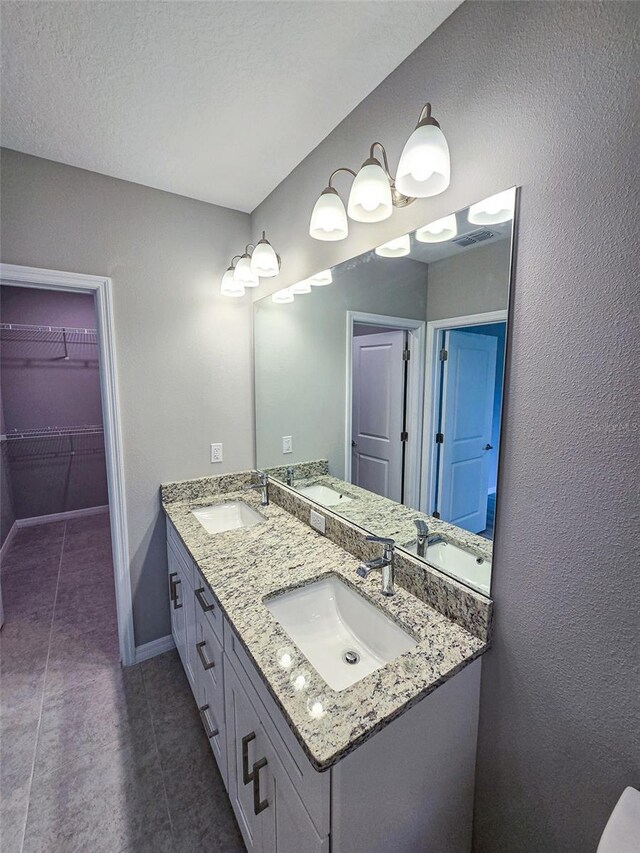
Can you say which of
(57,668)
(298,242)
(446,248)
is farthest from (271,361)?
(57,668)

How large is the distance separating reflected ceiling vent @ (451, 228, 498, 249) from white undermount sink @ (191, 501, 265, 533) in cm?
152

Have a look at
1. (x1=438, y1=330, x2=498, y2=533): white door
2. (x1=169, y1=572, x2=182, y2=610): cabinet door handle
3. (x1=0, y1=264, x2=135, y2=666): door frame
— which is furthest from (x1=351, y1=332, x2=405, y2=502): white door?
(x1=0, y1=264, x2=135, y2=666): door frame

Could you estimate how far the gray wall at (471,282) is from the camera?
952 millimetres

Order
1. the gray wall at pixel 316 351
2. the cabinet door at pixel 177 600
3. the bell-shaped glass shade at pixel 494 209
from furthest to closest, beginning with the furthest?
1. the cabinet door at pixel 177 600
2. the gray wall at pixel 316 351
3. the bell-shaped glass shade at pixel 494 209

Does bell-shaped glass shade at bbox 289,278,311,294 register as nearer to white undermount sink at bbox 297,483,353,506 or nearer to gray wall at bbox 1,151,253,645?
gray wall at bbox 1,151,253,645

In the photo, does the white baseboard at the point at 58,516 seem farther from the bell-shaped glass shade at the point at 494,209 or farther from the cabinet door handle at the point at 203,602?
the bell-shaped glass shade at the point at 494,209

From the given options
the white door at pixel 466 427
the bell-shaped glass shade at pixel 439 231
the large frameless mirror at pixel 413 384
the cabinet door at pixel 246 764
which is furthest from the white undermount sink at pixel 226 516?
the bell-shaped glass shade at pixel 439 231

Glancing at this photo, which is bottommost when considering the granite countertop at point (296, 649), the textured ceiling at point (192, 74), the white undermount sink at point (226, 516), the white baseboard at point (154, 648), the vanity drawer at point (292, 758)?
the white baseboard at point (154, 648)

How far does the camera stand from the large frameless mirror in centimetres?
102

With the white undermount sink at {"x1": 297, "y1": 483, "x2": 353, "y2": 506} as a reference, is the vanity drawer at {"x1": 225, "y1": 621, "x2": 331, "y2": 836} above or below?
below

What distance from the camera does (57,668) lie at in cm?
202

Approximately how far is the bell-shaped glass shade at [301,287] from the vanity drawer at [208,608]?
4.35 feet

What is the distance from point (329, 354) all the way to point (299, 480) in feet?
2.18

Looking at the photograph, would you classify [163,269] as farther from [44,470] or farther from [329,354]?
[44,470]
